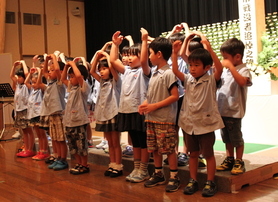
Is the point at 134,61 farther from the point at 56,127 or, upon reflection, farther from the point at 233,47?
the point at 56,127

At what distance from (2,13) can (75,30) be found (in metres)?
2.79

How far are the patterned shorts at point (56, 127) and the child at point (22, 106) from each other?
84 centimetres

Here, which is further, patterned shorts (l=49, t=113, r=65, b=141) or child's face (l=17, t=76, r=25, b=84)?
child's face (l=17, t=76, r=25, b=84)

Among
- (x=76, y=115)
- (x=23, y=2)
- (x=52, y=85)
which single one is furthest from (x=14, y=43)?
(x=76, y=115)

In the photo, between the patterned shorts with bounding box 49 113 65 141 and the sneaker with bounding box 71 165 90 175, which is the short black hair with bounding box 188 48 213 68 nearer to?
the sneaker with bounding box 71 165 90 175

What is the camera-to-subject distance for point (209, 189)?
2607 millimetres

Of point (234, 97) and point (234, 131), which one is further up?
point (234, 97)

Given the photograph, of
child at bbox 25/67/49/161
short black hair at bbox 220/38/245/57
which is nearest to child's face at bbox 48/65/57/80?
child at bbox 25/67/49/161

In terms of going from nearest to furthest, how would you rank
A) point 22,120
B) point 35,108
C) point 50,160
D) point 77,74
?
point 77,74, point 50,160, point 35,108, point 22,120

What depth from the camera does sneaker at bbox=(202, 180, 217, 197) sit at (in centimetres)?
258

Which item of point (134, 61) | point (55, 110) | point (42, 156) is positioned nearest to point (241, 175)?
point (134, 61)

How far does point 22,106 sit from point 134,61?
83.6 inches

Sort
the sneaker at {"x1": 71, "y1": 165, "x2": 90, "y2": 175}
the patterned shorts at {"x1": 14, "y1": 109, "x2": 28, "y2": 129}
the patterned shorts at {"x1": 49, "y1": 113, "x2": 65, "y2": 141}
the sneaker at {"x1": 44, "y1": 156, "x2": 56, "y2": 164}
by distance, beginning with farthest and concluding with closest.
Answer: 1. the patterned shorts at {"x1": 14, "y1": 109, "x2": 28, "y2": 129}
2. the sneaker at {"x1": 44, "y1": 156, "x2": 56, "y2": 164}
3. the patterned shorts at {"x1": 49, "y1": 113, "x2": 65, "y2": 141}
4. the sneaker at {"x1": 71, "y1": 165, "x2": 90, "y2": 175}

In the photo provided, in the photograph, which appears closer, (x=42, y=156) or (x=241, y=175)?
(x=241, y=175)
